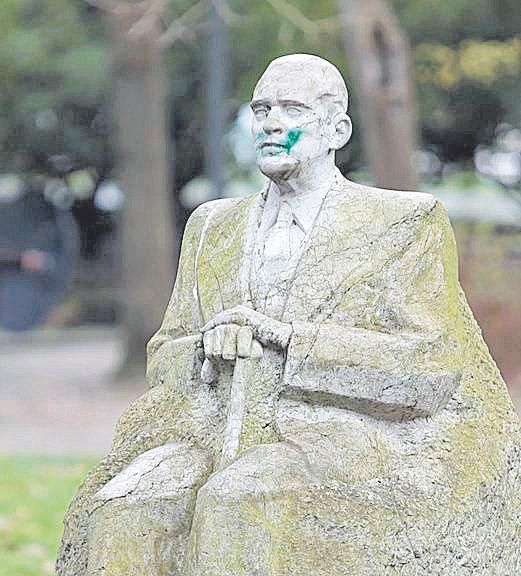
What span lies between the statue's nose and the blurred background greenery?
3.74 metres

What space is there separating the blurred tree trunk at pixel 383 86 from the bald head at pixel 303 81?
27.6ft

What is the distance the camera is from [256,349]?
4.47 m

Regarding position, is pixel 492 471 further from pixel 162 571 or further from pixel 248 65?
pixel 248 65

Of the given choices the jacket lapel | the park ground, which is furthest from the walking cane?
the park ground

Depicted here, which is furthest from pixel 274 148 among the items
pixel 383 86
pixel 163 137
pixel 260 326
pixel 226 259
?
pixel 163 137

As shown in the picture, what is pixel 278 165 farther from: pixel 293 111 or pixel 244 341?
pixel 244 341

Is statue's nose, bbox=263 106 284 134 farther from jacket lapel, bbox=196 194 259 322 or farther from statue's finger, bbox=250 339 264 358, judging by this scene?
statue's finger, bbox=250 339 264 358

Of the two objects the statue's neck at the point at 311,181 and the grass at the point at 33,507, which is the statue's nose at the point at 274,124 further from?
the grass at the point at 33,507

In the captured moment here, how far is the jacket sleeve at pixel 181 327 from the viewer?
477 centimetres

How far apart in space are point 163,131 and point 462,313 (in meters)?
11.5

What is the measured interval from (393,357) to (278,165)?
2.30 feet

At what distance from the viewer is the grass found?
25.5ft

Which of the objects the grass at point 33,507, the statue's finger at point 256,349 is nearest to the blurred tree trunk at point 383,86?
the grass at point 33,507

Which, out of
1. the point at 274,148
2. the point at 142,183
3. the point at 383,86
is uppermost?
the point at 274,148
